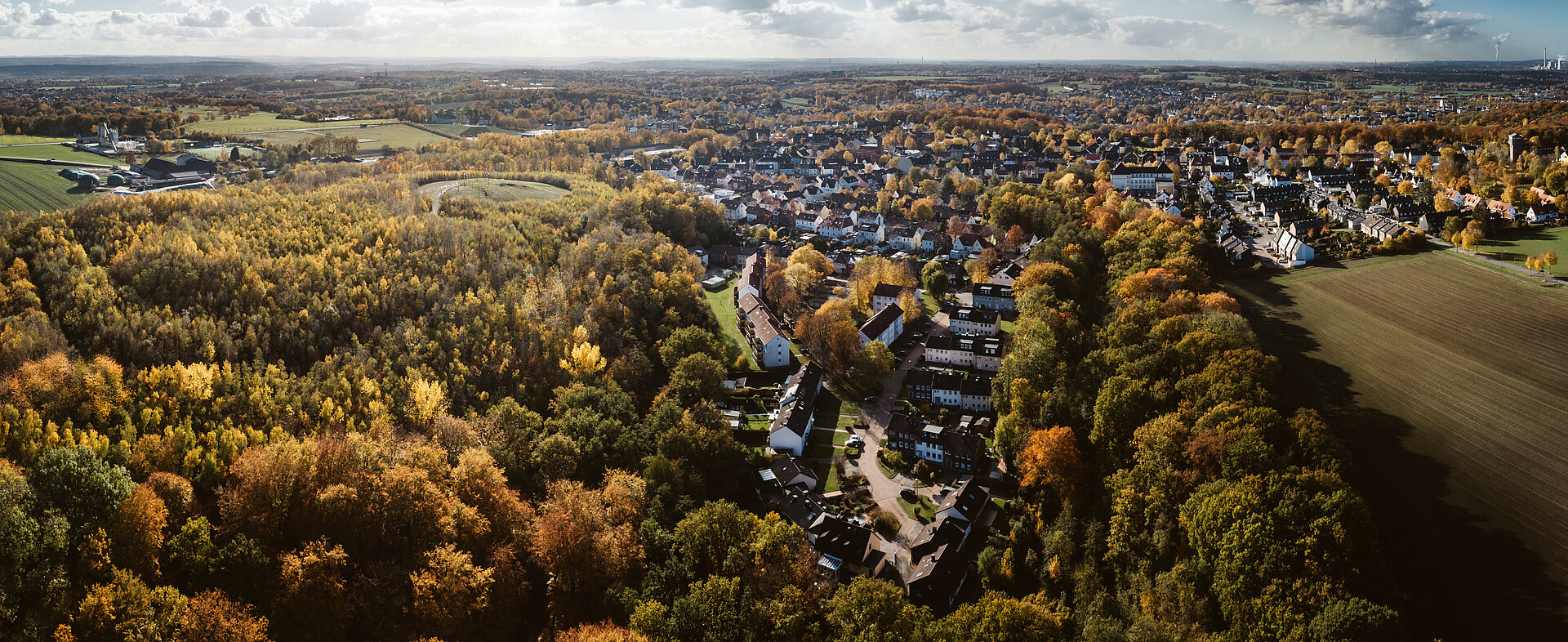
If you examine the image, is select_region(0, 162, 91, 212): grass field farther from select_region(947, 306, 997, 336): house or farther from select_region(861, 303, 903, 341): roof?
select_region(947, 306, 997, 336): house

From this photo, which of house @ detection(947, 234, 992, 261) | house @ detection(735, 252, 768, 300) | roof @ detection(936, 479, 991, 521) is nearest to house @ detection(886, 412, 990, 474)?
roof @ detection(936, 479, 991, 521)

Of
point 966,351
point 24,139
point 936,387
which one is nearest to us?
point 936,387

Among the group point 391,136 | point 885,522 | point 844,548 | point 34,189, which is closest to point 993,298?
point 885,522

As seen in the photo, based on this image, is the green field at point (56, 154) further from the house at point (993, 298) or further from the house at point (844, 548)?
the house at point (993, 298)

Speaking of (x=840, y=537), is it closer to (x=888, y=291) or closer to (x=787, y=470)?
(x=787, y=470)

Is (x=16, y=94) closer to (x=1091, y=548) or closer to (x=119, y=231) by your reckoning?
(x=119, y=231)
